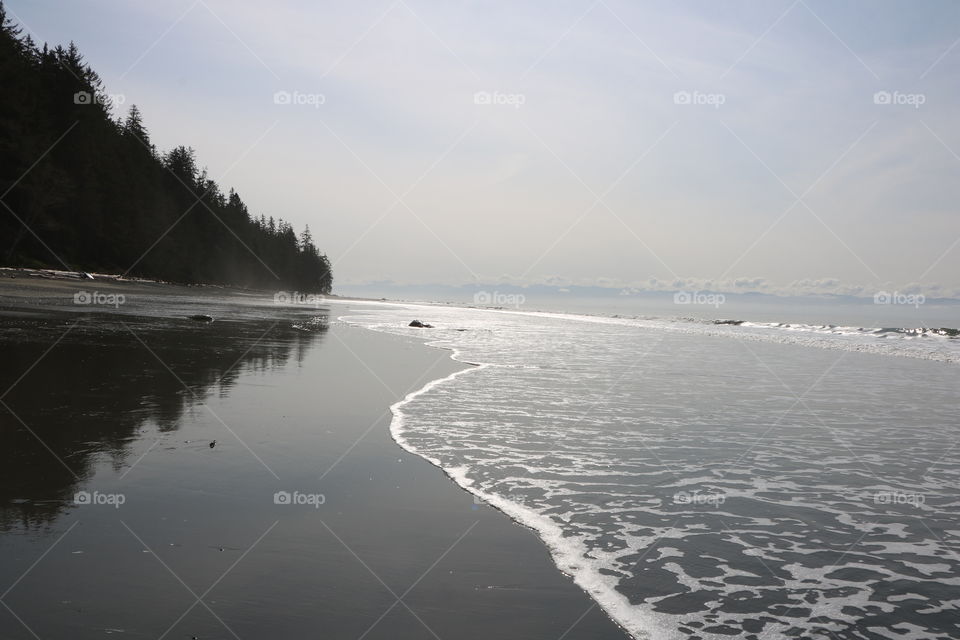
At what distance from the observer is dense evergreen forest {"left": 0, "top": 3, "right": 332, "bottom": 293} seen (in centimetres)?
4356

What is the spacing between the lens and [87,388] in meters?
10.2

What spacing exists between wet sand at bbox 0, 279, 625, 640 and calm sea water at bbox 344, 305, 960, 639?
62cm

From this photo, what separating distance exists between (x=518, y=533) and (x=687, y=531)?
63.6 inches

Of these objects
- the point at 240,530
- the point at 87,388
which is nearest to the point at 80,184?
the point at 87,388

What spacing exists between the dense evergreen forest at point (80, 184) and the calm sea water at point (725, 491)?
44.8 meters

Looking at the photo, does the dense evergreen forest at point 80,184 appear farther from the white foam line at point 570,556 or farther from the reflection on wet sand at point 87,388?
the white foam line at point 570,556

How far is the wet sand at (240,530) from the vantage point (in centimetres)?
371

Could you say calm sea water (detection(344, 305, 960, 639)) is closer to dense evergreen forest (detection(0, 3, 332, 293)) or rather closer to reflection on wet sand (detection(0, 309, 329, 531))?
reflection on wet sand (detection(0, 309, 329, 531))

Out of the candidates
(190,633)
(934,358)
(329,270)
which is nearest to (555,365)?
(190,633)

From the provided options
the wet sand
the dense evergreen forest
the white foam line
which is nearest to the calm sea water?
the white foam line

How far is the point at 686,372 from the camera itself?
18672mm

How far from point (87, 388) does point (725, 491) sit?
10.1 m

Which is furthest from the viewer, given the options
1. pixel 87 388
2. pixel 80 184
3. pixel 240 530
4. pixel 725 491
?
pixel 80 184

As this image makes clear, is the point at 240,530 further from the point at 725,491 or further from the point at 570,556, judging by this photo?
the point at 725,491
